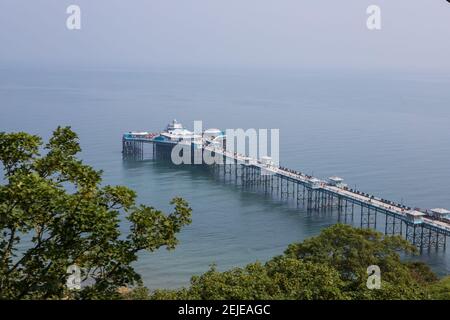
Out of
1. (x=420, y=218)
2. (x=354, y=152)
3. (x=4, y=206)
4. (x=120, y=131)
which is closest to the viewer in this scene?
(x=4, y=206)

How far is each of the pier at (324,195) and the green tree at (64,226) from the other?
3367cm

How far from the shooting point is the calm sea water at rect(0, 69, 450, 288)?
142 feet

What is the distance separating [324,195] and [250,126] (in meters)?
42.5

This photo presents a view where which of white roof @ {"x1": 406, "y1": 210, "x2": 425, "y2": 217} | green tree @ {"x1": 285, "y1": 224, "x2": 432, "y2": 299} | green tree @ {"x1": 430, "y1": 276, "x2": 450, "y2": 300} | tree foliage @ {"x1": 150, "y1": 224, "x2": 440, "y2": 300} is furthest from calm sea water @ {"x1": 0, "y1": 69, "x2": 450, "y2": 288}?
green tree @ {"x1": 430, "y1": 276, "x2": 450, "y2": 300}

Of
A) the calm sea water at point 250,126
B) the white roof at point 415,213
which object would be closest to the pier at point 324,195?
the white roof at point 415,213

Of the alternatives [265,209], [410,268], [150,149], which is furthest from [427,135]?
[410,268]

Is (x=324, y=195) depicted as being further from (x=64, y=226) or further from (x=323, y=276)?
(x=64, y=226)

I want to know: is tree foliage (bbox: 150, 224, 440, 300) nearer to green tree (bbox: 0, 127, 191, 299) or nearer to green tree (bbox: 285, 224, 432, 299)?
green tree (bbox: 285, 224, 432, 299)

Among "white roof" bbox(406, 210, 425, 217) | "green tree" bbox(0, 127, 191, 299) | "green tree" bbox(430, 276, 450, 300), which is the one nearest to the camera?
"green tree" bbox(0, 127, 191, 299)

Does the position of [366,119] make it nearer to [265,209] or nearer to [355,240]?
[265,209]

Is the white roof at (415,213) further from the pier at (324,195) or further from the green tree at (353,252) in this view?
the green tree at (353,252)

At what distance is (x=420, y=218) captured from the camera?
43.5m

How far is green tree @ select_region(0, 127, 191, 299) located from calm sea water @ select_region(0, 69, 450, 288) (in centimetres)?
2253
